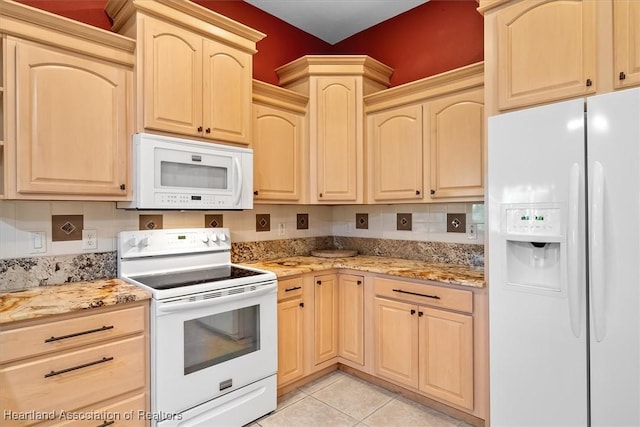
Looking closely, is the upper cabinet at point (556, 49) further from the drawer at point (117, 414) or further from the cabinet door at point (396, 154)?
the drawer at point (117, 414)

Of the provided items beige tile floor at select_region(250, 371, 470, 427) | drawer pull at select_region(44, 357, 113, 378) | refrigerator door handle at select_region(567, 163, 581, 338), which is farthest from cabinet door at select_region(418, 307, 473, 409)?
drawer pull at select_region(44, 357, 113, 378)

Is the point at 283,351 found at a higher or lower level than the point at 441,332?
lower

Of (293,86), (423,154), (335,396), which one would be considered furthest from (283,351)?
(293,86)

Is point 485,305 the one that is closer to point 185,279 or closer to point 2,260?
point 185,279

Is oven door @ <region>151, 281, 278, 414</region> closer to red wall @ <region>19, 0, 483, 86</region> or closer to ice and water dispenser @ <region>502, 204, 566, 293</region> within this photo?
ice and water dispenser @ <region>502, 204, 566, 293</region>

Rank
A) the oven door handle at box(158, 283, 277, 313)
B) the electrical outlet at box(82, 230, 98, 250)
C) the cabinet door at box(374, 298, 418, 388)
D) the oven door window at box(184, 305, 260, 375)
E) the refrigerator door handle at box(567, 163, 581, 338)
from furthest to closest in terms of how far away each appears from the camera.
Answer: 1. the cabinet door at box(374, 298, 418, 388)
2. the electrical outlet at box(82, 230, 98, 250)
3. the oven door window at box(184, 305, 260, 375)
4. the oven door handle at box(158, 283, 277, 313)
5. the refrigerator door handle at box(567, 163, 581, 338)

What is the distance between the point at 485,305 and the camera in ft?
6.65

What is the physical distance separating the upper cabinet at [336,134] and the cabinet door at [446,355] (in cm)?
110

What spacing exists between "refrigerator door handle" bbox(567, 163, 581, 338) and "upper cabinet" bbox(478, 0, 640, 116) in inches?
17.6

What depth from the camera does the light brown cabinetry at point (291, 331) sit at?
2.41 metres

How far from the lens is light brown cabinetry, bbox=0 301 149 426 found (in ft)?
4.72

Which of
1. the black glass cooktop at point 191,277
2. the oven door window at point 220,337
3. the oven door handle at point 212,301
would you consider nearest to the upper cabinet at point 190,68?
the black glass cooktop at point 191,277

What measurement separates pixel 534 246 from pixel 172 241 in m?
2.07

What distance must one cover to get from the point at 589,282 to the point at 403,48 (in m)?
2.32
